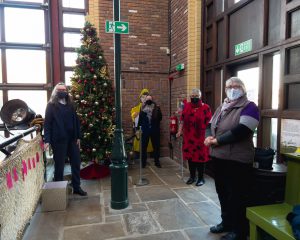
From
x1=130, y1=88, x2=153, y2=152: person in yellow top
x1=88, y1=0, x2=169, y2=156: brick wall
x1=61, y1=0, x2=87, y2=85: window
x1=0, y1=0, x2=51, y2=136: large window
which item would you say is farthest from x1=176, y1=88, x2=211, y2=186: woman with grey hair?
x1=0, y1=0, x2=51, y2=136: large window

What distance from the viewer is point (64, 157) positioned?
3641mm

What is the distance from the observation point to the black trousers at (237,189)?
2436mm

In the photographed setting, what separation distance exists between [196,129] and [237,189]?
1.74m

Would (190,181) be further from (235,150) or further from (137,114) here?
(235,150)

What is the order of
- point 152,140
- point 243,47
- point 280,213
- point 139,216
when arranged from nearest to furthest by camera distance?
point 280,213, point 139,216, point 243,47, point 152,140

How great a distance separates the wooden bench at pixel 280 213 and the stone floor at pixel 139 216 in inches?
28.9

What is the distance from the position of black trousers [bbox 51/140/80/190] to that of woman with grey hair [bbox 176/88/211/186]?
1.73 m

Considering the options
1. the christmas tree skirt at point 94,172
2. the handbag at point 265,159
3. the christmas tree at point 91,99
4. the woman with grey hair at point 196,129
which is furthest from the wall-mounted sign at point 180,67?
the handbag at point 265,159

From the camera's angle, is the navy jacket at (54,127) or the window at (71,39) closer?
the navy jacket at (54,127)

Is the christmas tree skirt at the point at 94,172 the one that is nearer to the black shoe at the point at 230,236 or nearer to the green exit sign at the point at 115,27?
the green exit sign at the point at 115,27

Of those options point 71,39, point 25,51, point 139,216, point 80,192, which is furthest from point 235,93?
point 25,51

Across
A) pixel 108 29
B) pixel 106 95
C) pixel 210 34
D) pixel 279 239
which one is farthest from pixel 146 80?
pixel 279 239

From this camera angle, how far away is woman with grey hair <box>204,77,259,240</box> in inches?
92.7

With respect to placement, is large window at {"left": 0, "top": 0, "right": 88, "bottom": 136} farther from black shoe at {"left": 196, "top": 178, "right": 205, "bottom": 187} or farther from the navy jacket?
black shoe at {"left": 196, "top": 178, "right": 205, "bottom": 187}
